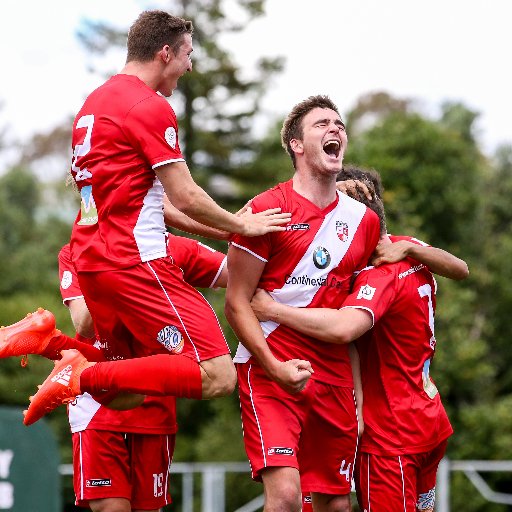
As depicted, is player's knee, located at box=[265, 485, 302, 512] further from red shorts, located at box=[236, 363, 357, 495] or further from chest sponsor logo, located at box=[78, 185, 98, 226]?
chest sponsor logo, located at box=[78, 185, 98, 226]

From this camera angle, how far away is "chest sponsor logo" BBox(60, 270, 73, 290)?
6.94 metres

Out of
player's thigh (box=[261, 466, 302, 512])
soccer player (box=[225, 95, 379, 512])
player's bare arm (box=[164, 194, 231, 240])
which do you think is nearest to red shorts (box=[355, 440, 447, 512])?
soccer player (box=[225, 95, 379, 512])

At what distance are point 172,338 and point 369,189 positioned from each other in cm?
173

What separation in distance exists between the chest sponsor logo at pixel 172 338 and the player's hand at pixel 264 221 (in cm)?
65

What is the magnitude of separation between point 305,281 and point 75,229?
1344mm

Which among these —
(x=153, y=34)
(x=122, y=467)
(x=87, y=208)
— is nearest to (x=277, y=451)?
(x=122, y=467)

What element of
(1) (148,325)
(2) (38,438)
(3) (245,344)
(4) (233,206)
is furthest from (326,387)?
(4) (233,206)

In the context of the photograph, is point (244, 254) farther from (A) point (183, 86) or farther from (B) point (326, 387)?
(A) point (183, 86)

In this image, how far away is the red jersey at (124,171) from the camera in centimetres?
567

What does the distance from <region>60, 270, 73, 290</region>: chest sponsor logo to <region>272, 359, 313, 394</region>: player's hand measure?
179cm

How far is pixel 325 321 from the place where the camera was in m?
5.96

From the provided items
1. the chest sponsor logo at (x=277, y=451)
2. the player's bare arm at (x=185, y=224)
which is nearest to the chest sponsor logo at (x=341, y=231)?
the player's bare arm at (x=185, y=224)

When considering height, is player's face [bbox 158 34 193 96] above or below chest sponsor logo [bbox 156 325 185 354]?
above

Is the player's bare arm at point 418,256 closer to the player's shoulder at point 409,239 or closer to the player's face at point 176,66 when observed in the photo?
the player's shoulder at point 409,239
